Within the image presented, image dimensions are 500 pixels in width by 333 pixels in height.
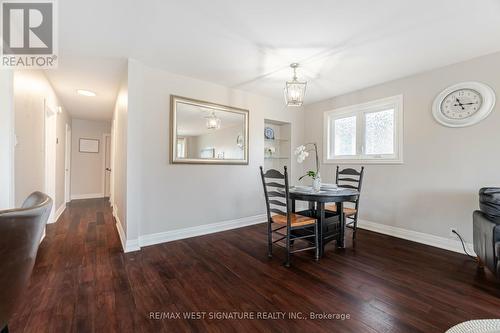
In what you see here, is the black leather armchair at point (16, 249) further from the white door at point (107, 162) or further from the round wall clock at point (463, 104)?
the white door at point (107, 162)

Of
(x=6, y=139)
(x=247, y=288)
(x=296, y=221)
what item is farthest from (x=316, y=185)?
(x=6, y=139)

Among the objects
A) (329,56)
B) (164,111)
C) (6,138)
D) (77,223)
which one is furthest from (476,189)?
(77,223)

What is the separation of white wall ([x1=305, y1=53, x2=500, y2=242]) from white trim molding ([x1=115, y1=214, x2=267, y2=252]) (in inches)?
76.7

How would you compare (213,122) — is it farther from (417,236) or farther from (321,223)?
(417,236)

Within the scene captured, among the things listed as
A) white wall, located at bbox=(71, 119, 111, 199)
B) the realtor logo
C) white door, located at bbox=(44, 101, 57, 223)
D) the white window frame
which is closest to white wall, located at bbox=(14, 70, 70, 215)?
the realtor logo

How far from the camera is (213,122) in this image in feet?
11.3

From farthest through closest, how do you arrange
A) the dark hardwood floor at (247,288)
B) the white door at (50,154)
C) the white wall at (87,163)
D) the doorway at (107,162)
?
the doorway at (107,162) < the white wall at (87,163) < the white door at (50,154) < the dark hardwood floor at (247,288)

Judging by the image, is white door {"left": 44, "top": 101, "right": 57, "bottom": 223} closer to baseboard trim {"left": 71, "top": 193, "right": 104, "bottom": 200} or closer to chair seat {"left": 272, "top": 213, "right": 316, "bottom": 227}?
baseboard trim {"left": 71, "top": 193, "right": 104, "bottom": 200}

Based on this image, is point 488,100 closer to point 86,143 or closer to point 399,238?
point 399,238

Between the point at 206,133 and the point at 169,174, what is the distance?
0.82 m

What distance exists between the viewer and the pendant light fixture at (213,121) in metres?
3.40

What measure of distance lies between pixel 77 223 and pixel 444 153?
568 centimetres

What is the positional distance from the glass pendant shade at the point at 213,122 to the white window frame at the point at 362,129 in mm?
2086

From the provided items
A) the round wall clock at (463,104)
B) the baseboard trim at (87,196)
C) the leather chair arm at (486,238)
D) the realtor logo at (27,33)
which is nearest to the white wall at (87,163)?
the baseboard trim at (87,196)
